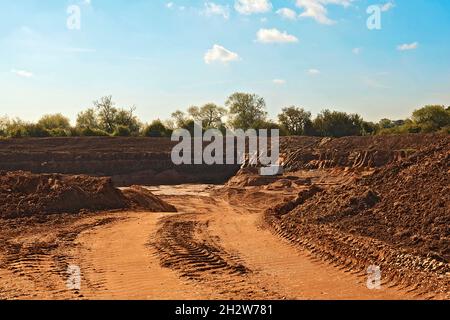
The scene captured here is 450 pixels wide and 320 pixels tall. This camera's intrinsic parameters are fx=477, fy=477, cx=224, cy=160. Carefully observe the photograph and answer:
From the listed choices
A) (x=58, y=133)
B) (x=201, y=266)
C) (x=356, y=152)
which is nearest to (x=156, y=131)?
(x=58, y=133)

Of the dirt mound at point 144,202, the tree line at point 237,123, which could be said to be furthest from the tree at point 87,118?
the dirt mound at point 144,202

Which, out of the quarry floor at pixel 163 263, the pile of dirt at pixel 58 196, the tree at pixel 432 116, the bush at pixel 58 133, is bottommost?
the quarry floor at pixel 163 263

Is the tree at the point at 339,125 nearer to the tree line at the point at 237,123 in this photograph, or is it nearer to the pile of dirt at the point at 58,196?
the tree line at the point at 237,123

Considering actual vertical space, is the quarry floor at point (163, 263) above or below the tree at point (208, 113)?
below

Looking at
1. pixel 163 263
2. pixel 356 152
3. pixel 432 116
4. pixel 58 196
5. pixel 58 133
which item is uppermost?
pixel 432 116

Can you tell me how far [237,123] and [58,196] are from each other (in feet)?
196

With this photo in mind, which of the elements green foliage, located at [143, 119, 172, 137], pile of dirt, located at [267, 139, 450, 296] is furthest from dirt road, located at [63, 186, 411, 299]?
green foliage, located at [143, 119, 172, 137]

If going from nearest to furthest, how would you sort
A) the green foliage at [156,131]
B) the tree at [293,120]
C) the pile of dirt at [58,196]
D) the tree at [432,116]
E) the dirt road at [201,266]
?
1. the dirt road at [201,266]
2. the pile of dirt at [58,196]
3. the tree at [432,116]
4. the green foliage at [156,131]
5. the tree at [293,120]

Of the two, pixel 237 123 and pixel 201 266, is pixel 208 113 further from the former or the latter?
pixel 201 266

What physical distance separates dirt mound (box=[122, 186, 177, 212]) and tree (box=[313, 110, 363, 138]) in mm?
37961

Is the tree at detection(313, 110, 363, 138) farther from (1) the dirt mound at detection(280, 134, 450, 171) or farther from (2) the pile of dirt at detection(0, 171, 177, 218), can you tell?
(2) the pile of dirt at detection(0, 171, 177, 218)

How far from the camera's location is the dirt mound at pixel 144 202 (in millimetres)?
18734

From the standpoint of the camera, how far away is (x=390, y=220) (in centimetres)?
1070
